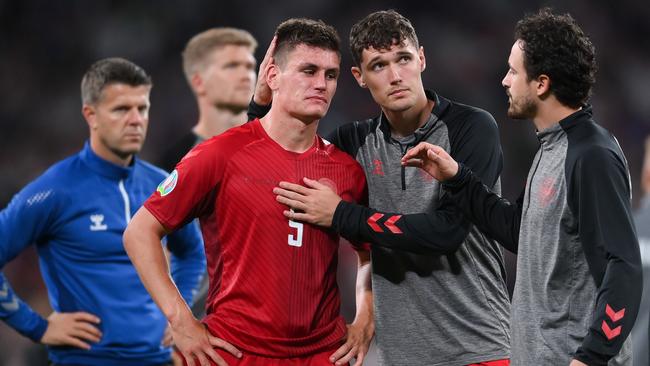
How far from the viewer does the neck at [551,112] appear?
121 inches

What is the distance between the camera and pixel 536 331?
9.80ft

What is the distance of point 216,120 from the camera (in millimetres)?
6289

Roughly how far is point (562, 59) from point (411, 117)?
71cm

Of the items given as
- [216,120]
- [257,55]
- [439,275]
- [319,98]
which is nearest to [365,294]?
[439,275]

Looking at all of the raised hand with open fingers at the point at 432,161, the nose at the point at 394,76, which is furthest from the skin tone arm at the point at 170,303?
the nose at the point at 394,76

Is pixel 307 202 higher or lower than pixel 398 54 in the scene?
lower

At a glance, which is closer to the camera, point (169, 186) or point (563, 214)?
point (563, 214)

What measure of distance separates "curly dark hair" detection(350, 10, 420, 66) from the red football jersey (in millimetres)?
576

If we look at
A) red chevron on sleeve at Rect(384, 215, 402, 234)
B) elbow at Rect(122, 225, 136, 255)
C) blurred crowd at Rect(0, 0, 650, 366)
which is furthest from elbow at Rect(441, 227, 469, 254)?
blurred crowd at Rect(0, 0, 650, 366)

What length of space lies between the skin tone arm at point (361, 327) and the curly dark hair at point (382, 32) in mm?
854

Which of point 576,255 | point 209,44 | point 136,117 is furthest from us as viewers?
point 209,44

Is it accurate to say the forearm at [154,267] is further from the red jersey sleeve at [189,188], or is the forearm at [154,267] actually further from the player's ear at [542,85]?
the player's ear at [542,85]

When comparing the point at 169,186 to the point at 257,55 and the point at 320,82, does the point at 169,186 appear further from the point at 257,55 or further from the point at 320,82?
the point at 257,55

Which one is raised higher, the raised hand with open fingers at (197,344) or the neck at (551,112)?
the neck at (551,112)
